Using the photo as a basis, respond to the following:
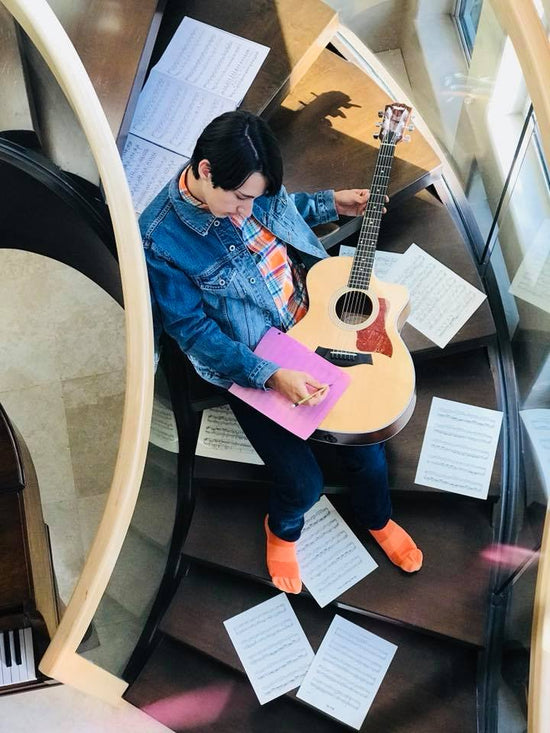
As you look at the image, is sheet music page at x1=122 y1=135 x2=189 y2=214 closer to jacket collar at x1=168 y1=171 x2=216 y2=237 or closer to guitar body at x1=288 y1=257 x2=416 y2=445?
jacket collar at x1=168 y1=171 x2=216 y2=237

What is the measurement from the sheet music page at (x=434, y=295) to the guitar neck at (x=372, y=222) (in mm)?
402

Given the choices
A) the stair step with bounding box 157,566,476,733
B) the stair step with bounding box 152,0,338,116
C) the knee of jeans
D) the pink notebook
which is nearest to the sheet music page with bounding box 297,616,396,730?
the stair step with bounding box 157,566,476,733

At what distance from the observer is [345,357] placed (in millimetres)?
2643

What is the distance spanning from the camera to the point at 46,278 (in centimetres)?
436

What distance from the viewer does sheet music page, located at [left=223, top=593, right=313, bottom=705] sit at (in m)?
2.88

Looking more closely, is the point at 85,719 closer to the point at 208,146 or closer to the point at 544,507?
the point at 544,507

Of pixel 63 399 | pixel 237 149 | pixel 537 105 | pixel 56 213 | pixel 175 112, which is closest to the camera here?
pixel 237 149

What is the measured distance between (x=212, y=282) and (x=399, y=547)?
119cm

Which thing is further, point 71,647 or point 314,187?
point 314,187

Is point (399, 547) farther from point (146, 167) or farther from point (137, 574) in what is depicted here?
point (146, 167)

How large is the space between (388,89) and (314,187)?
730mm

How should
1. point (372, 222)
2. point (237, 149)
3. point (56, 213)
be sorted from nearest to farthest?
point (237, 149) < point (372, 222) < point (56, 213)

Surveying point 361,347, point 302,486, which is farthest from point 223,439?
point 361,347

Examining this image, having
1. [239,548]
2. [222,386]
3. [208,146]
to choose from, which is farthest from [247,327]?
[239,548]
